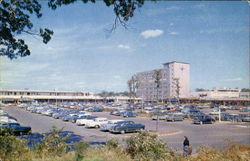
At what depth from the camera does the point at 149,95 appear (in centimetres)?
16738

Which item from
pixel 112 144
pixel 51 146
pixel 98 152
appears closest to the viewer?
pixel 98 152

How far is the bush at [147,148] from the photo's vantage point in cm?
974

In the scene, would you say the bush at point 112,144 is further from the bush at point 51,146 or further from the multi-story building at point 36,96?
the multi-story building at point 36,96

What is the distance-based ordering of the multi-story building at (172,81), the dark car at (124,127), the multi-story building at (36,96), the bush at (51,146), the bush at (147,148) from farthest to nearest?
1. the multi-story building at (172,81)
2. the multi-story building at (36,96)
3. the dark car at (124,127)
4. the bush at (147,148)
5. the bush at (51,146)

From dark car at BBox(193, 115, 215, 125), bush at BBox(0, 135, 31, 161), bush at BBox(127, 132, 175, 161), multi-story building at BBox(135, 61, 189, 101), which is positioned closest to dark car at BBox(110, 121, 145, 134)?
dark car at BBox(193, 115, 215, 125)

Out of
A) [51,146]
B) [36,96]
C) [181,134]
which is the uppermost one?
[36,96]

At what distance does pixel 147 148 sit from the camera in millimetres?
10117

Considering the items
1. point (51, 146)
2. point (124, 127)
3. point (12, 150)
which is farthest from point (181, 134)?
point (12, 150)

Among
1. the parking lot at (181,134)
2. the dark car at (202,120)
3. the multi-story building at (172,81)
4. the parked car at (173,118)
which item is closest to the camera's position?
the parking lot at (181,134)

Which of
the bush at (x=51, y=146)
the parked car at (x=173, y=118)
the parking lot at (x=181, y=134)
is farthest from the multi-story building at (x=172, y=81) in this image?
the bush at (x=51, y=146)

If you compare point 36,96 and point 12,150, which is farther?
point 36,96

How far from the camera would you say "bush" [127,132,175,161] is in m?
9.74

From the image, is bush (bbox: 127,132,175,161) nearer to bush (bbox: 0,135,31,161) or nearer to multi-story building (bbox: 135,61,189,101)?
bush (bbox: 0,135,31,161)

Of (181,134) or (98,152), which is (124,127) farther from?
(98,152)
